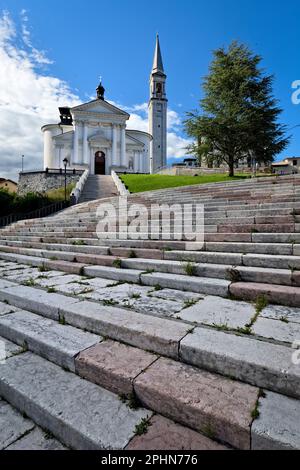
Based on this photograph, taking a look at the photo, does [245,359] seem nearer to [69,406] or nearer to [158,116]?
[69,406]

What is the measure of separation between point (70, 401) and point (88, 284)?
2.46 meters

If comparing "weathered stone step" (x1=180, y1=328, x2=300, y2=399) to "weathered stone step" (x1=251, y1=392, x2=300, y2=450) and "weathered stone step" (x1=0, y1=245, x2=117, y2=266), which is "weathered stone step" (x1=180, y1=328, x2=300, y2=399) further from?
"weathered stone step" (x1=0, y1=245, x2=117, y2=266)

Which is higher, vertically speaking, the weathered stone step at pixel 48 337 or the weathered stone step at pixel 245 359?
the weathered stone step at pixel 245 359

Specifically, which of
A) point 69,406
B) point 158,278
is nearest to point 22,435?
point 69,406

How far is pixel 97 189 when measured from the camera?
882 inches

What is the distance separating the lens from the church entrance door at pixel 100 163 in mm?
38531

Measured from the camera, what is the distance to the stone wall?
91.0 ft

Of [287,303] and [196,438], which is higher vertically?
[287,303]

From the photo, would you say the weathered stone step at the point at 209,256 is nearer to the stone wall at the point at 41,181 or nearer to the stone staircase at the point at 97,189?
the stone staircase at the point at 97,189

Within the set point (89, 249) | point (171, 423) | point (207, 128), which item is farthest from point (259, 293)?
point (207, 128)

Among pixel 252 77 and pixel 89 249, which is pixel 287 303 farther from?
pixel 252 77

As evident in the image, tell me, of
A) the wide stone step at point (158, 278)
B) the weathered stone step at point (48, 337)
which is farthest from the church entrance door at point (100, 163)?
the weathered stone step at point (48, 337)

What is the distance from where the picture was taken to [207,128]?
70.2ft

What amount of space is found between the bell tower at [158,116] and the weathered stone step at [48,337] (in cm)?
5523
